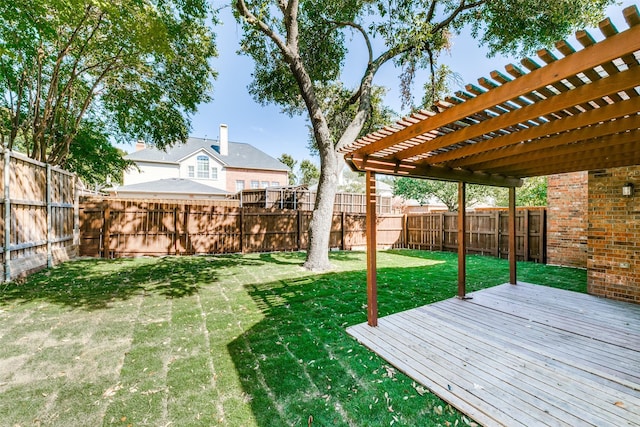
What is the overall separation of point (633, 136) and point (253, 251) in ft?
34.0

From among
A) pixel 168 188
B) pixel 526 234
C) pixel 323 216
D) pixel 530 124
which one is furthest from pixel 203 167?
pixel 530 124

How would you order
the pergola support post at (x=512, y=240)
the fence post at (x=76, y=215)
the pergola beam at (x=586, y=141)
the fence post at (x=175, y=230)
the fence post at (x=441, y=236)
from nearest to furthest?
1. the pergola beam at (x=586, y=141)
2. the pergola support post at (x=512, y=240)
3. the fence post at (x=76, y=215)
4. the fence post at (x=175, y=230)
5. the fence post at (x=441, y=236)

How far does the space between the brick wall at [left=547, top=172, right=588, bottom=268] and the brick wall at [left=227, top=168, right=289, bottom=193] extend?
2116 cm

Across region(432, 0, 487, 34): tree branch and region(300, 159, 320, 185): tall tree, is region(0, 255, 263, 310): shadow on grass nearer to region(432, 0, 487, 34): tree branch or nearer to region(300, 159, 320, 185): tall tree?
region(432, 0, 487, 34): tree branch

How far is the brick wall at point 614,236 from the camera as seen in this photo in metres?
4.73

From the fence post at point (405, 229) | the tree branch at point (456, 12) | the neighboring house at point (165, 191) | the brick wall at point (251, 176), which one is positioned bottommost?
the fence post at point (405, 229)

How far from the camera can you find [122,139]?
11547 millimetres

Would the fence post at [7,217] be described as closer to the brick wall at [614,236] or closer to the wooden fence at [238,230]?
the wooden fence at [238,230]

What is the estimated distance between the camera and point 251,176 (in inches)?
990

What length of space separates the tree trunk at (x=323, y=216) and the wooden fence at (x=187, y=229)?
3.86 meters

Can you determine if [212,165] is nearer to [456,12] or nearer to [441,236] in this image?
[441,236]

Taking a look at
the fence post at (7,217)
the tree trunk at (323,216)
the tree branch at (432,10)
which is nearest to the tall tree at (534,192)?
the tree branch at (432,10)

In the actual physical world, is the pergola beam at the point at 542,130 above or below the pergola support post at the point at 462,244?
above

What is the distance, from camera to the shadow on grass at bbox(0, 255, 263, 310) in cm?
478
